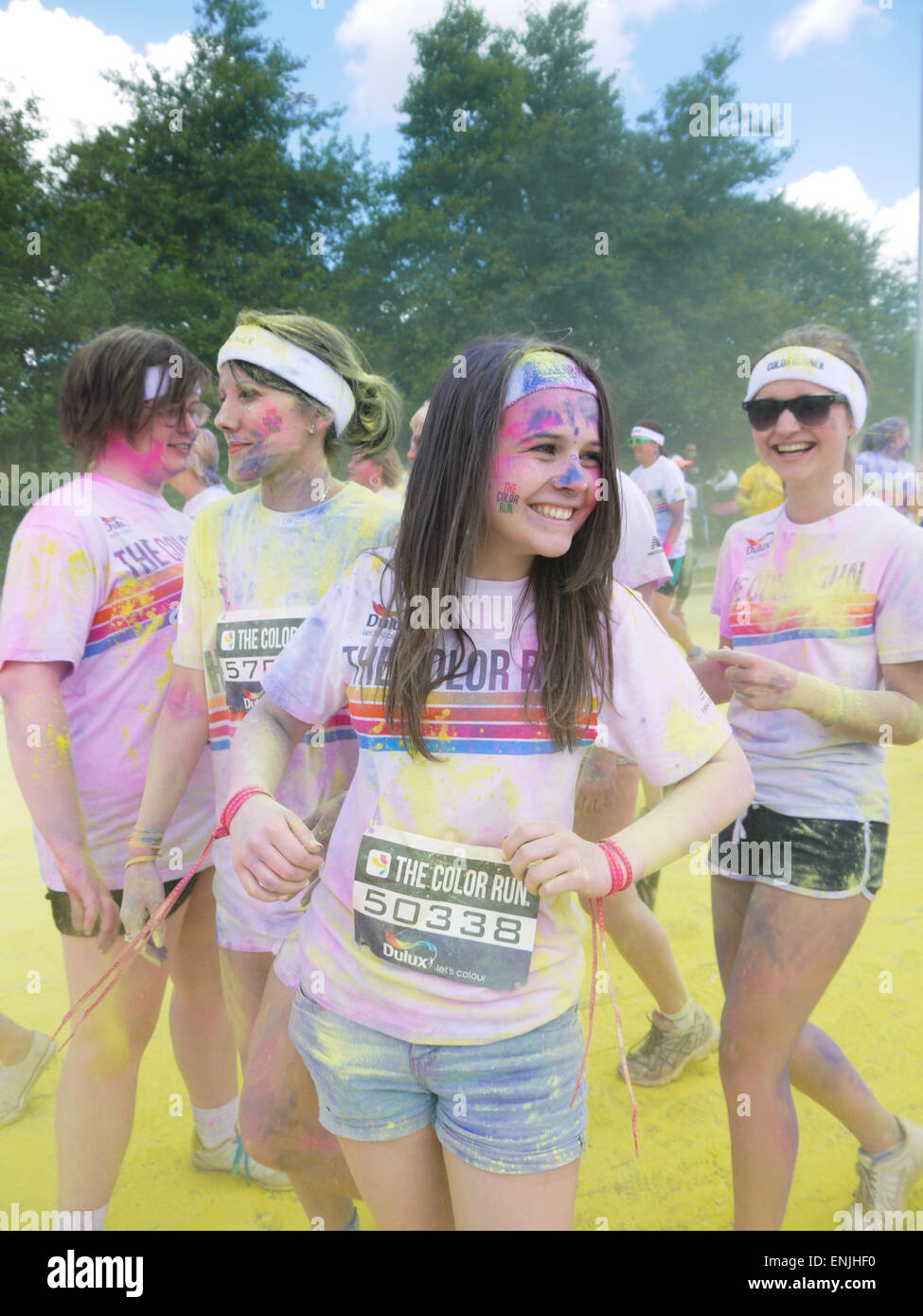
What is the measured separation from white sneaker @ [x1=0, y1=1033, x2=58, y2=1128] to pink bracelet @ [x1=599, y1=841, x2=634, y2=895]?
269 centimetres

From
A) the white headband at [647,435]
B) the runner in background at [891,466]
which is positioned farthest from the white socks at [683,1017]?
the white headband at [647,435]

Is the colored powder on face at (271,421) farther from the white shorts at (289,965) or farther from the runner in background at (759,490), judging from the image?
the runner in background at (759,490)

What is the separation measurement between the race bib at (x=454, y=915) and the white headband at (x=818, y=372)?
1547mm

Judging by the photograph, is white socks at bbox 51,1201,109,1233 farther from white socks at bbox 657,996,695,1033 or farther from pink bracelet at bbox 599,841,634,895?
white socks at bbox 657,996,695,1033

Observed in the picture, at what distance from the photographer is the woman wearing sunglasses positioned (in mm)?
A: 2186

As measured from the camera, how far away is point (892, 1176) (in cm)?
261

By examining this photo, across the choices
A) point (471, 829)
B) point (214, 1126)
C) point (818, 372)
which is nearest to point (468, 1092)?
point (471, 829)

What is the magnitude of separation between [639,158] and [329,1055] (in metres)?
32.5

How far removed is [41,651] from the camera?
2.24m

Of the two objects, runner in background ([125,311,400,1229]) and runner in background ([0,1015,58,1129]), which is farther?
runner in background ([0,1015,58,1129])

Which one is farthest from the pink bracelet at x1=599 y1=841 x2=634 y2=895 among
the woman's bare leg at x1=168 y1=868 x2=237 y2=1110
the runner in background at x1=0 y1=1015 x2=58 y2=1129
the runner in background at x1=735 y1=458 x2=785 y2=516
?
the runner in background at x1=735 y1=458 x2=785 y2=516

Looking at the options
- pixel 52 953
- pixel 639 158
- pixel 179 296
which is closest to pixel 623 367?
pixel 639 158

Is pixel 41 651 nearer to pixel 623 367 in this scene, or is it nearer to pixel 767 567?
pixel 767 567

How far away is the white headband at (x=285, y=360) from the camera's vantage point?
2.34 meters
